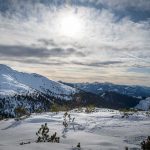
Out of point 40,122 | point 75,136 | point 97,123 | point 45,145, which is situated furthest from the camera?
point 40,122

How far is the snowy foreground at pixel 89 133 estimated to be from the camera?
49.2ft

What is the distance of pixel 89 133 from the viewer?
20.2 m

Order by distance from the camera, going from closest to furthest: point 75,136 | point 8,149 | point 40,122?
point 8,149 < point 75,136 < point 40,122

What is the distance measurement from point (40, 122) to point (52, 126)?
10.9 feet

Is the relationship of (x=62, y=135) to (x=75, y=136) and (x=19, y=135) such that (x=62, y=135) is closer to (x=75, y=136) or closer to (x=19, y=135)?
(x=75, y=136)

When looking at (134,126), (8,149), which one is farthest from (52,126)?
→ (8,149)

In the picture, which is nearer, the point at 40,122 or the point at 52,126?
the point at 52,126

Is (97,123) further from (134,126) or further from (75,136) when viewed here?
(75,136)

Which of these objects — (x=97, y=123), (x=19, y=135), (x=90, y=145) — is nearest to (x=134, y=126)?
(x=97, y=123)

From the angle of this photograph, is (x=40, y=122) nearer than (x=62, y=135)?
No

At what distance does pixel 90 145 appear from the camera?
50.5 ft

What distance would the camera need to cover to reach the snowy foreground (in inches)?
590

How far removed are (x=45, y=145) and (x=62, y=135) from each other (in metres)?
5.48

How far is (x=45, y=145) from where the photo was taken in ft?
46.7
